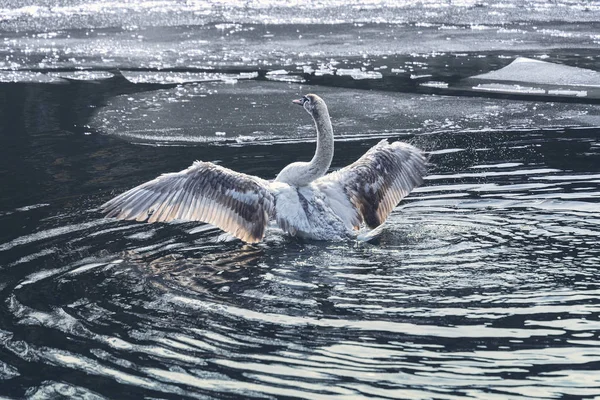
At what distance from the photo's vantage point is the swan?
7637 millimetres

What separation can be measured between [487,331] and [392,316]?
1.84 feet

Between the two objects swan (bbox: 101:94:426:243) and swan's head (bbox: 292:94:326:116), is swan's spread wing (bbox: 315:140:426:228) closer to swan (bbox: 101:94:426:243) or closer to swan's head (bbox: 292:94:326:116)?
swan (bbox: 101:94:426:243)

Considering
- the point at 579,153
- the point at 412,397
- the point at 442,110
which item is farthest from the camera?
the point at 442,110

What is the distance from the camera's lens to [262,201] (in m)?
7.78

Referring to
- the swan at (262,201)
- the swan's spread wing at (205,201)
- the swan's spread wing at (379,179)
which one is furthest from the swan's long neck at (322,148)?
the swan's spread wing at (205,201)

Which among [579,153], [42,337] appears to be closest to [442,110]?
[579,153]

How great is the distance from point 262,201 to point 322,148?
72 cm

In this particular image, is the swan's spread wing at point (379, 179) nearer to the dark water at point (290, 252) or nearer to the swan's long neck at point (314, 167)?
the dark water at point (290, 252)

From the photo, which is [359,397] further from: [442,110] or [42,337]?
[442,110]

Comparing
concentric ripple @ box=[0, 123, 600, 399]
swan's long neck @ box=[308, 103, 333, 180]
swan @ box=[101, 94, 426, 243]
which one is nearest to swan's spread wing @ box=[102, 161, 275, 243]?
swan @ box=[101, 94, 426, 243]

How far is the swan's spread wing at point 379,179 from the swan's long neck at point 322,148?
0.31 meters

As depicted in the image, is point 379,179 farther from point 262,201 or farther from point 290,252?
point 290,252

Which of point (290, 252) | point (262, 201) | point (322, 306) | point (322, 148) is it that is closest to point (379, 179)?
point (322, 148)

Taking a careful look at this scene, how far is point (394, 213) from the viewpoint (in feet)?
27.5
